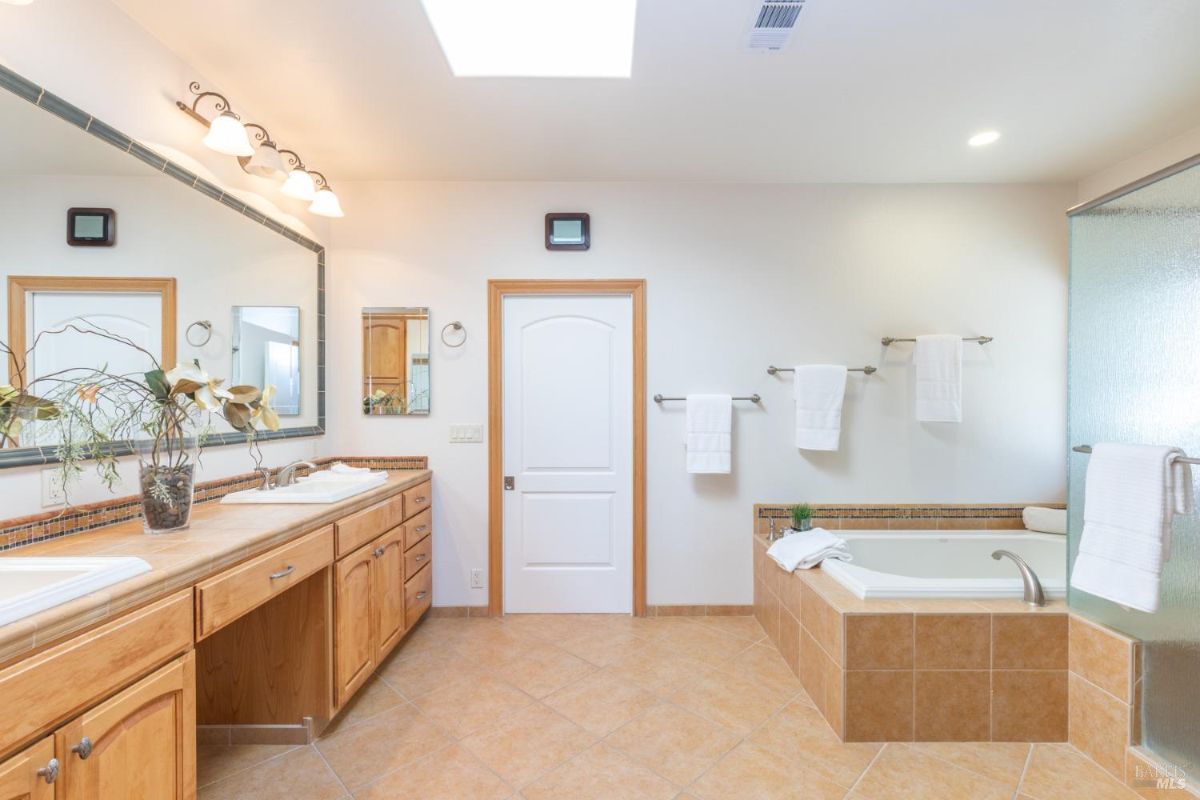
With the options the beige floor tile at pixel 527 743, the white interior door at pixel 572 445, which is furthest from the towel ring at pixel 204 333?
the beige floor tile at pixel 527 743

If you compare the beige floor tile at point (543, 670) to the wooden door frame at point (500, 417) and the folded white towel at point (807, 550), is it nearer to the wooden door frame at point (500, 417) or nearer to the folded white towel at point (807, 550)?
the wooden door frame at point (500, 417)

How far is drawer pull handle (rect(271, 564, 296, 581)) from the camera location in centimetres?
143

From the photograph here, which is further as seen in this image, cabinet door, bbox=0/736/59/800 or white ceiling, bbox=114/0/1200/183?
white ceiling, bbox=114/0/1200/183

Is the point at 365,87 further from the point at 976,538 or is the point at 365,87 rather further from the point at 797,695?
the point at 976,538

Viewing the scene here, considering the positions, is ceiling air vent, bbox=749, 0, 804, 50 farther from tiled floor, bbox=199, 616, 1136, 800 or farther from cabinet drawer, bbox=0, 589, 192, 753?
tiled floor, bbox=199, 616, 1136, 800

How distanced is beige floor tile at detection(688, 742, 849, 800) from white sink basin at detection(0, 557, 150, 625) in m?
1.61

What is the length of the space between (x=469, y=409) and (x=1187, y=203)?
288cm

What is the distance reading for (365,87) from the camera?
6.36 feet

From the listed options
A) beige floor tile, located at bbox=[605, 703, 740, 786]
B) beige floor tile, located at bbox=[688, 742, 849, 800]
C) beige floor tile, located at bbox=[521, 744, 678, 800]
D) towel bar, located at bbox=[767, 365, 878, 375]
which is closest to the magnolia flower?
beige floor tile, located at bbox=[521, 744, 678, 800]

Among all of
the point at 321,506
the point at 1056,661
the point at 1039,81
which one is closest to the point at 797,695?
the point at 1056,661

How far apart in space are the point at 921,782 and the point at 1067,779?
462mm

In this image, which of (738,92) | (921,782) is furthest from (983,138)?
(921,782)

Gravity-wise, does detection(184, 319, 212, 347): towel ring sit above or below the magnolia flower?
above

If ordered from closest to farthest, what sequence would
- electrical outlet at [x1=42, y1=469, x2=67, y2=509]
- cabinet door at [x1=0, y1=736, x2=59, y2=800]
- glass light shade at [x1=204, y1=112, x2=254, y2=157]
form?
cabinet door at [x1=0, y1=736, x2=59, y2=800] → electrical outlet at [x1=42, y1=469, x2=67, y2=509] → glass light shade at [x1=204, y1=112, x2=254, y2=157]
